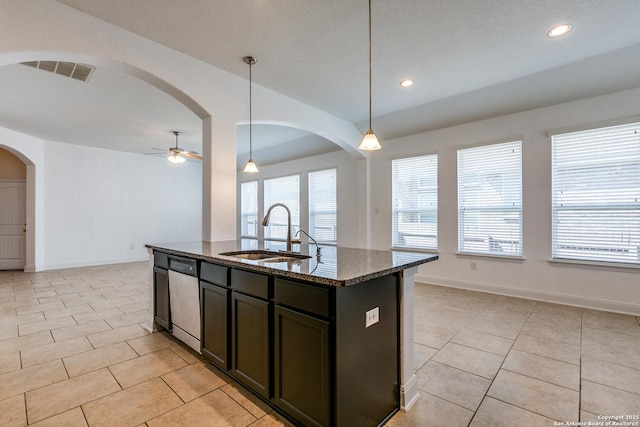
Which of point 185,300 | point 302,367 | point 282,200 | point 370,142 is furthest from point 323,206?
point 302,367

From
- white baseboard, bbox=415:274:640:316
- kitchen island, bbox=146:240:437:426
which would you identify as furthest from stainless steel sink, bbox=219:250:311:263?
white baseboard, bbox=415:274:640:316

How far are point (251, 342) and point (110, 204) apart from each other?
734cm

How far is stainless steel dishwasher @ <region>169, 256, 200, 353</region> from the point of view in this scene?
2.49 m

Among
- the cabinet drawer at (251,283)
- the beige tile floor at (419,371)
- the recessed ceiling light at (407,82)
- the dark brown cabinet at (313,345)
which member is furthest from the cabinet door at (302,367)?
the recessed ceiling light at (407,82)

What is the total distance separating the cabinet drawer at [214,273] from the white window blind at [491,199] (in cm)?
409

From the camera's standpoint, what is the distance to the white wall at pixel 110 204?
660cm

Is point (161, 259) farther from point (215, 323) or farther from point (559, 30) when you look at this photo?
point (559, 30)

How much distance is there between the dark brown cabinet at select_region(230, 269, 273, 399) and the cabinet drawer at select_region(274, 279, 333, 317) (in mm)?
104

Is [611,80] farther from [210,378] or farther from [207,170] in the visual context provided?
[210,378]

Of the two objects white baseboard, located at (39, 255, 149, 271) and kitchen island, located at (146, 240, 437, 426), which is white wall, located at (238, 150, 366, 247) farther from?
white baseboard, located at (39, 255, 149, 271)

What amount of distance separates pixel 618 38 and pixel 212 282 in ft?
14.3

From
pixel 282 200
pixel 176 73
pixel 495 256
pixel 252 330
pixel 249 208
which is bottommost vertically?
pixel 252 330

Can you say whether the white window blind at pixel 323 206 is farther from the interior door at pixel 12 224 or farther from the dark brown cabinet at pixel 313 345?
the interior door at pixel 12 224

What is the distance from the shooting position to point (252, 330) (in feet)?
6.29
